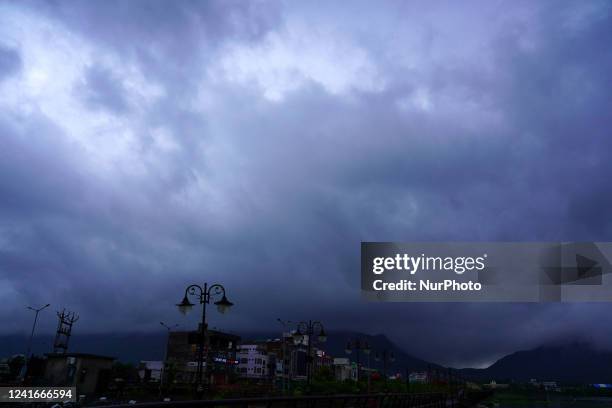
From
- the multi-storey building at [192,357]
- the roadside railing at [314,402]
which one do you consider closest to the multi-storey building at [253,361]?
the multi-storey building at [192,357]

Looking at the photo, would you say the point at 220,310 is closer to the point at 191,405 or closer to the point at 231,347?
the point at 191,405

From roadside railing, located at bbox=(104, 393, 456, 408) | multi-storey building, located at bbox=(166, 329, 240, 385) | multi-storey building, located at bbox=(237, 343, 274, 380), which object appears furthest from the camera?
multi-storey building, located at bbox=(237, 343, 274, 380)

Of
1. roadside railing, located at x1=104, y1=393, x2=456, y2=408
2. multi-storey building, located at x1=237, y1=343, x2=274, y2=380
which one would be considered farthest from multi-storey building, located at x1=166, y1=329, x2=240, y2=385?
roadside railing, located at x1=104, y1=393, x2=456, y2=408

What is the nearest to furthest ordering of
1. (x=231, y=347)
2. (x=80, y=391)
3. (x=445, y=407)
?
(x=445, y=407)
(x=80, y=391)
(x=231, y=347)

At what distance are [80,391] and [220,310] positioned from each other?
5928 cm

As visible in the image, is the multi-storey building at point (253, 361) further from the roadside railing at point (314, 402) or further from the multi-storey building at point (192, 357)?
the roadside railing at point (314, 402)

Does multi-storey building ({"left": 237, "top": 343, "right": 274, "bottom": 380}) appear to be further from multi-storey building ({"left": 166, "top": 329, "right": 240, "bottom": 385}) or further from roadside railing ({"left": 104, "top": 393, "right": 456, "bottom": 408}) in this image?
roadside railing ({"left": 104, "top": 393, "right": 456, "bottom": 408})

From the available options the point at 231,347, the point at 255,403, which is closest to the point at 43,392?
the point at 255,403

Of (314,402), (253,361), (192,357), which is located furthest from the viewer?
(253,361)

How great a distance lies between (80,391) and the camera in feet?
225

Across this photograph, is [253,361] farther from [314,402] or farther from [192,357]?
[314,402]

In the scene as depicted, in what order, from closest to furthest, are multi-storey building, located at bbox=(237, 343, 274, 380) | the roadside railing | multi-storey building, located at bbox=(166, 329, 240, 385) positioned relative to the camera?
1. the roadside railing
2. multi-storey building, located at bbox=(166, 329, 240, 385)
3. multi-storey building, located at bbox=(237, 343, 274, 380)

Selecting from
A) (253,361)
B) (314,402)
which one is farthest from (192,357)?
(314,402)

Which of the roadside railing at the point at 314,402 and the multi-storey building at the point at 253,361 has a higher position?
the multi-storey building at the point at 253,361
